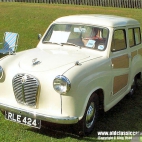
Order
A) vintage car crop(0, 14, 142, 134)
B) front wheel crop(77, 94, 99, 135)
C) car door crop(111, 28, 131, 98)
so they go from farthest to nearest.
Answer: car door crop(111, 28, 131, 98) → front wheel crop(77, 94, 99, 135) → vintage car crop(0, 14, 142, 134)

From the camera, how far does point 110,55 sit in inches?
183

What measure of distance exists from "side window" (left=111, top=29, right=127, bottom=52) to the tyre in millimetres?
1063

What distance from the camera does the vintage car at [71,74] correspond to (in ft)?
12.2

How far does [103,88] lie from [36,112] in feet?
3.77

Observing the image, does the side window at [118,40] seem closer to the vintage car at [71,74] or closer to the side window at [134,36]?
the vintage car at [71,74]

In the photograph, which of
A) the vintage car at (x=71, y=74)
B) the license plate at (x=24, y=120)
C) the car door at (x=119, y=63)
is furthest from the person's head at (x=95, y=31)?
the license plate at (x=24, y=120)

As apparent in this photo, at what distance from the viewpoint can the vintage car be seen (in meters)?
3.71

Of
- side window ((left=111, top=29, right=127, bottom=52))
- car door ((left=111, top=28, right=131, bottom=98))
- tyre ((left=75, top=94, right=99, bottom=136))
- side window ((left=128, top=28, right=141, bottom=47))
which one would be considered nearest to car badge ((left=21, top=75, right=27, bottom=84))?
tyre ((left=75, top=94, right=99, bottom=136))

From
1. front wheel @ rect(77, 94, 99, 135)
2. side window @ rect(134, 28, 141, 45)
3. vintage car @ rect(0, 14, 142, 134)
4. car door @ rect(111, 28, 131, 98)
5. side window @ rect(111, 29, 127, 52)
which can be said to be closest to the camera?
vintage car @ rect(0, 14, 142, 134)

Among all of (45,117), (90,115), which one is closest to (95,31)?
(90,115)

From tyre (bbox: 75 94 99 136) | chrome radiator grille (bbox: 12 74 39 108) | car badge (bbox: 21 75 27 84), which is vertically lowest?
tyre (bbox: 75 94 99 136)

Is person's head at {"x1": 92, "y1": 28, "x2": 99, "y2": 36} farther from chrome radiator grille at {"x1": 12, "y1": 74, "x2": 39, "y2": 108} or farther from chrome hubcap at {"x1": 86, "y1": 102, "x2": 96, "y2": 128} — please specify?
chrome radiator grille at {"x1": 12, "y1": 74, "x2": 39, "y2": 108}

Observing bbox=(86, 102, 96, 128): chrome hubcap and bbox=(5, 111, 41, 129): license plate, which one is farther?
bbox=(86, 102, 96, 128): chrome hubcap

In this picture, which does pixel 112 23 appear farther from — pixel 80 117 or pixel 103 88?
pixel 80 117
